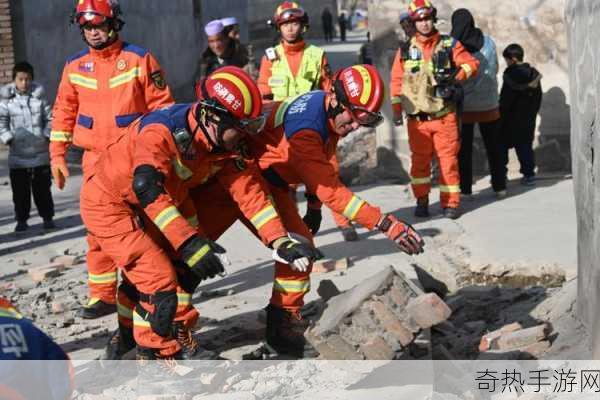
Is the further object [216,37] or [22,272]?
[216,37]

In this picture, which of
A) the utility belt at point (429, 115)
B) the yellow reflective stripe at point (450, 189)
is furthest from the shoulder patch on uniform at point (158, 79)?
the yellow reflective stripe at point (450, 189)

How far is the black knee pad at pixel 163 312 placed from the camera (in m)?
5.82

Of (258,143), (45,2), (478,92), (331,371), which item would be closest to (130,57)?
(258,143)

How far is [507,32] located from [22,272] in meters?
5.73

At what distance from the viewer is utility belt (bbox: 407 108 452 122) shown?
33.9 feet

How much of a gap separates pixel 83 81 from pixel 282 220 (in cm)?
190

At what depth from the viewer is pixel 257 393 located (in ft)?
19.8

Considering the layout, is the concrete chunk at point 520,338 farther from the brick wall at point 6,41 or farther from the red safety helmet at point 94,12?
the brick wall at point 6,41

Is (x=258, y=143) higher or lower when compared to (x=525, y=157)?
higher

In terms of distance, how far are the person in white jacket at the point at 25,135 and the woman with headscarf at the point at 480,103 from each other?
3.79 m

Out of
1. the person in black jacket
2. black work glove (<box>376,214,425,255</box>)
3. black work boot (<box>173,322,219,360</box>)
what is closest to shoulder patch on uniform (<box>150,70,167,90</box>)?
black work boot (<box>173,322,219,360</box>)

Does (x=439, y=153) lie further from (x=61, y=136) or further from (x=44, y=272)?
(x=61, y=136)

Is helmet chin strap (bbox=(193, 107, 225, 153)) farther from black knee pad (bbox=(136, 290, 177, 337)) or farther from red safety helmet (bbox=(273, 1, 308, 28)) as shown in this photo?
red safety helmet (bbox=(273, 1, 308, 28))

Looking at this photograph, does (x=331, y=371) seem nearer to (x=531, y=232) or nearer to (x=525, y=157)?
(x=531, y=232)
